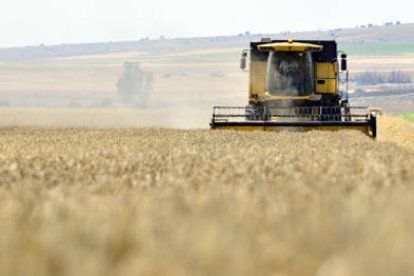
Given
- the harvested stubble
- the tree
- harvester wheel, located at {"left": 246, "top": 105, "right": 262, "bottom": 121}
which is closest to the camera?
the harvested stubble

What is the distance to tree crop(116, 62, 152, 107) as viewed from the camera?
14938 cm

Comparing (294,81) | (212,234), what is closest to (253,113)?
(294,81)

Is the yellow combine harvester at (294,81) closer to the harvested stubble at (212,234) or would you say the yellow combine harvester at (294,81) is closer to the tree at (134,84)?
the harvested stubble at (212,234)

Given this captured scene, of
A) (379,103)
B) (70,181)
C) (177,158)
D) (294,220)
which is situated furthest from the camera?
(379,103)

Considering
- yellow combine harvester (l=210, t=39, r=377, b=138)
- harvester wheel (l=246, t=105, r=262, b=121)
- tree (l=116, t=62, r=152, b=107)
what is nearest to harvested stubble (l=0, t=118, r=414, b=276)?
harvester wheel (l=246, t=105, r=262, b=121)

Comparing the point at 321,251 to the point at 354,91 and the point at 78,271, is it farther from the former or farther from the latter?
the point at 354,91

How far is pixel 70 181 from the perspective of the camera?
7992mm

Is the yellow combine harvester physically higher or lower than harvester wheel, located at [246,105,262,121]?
higher

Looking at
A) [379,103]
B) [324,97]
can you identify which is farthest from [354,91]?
[324,97]

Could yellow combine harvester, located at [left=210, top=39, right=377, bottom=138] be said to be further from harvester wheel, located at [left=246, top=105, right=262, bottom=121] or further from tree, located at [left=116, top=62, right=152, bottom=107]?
tree, located at [left=116, top=62, right=152, bottom=107]

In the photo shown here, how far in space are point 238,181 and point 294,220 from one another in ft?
11.1

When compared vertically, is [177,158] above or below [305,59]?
below

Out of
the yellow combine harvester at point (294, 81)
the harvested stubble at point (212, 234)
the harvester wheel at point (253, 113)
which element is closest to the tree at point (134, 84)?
the yellow combine harvester at point (294, 81)

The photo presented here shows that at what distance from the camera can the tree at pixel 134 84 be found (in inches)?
5881
